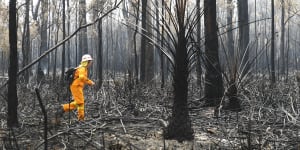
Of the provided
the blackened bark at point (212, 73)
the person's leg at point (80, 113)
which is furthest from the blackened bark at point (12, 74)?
the blackened bark at point (212, 73)

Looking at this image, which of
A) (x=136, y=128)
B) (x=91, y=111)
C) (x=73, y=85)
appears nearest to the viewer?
(x=136, y=128)

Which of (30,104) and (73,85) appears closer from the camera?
(73,85)

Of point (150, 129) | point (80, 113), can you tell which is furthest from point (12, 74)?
point (150, 129)

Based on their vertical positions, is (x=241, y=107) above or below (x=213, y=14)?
below

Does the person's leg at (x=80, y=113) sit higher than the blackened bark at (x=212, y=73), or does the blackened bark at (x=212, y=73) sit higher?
the blackened bark at (x=212, y=73)

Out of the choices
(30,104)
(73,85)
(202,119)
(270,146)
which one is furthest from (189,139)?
(30,104)

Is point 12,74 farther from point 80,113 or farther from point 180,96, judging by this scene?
point 180,96

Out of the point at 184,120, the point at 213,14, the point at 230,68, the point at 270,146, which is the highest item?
the point at 213,14

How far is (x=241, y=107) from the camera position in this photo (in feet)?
19.1

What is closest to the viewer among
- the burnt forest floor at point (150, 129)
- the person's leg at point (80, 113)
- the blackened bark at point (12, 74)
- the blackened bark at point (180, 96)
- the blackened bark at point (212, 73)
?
the burnt forest floor at point (150, 129)

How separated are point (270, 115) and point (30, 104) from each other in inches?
168

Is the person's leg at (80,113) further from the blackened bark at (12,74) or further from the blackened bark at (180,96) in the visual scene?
the blackened bark at (180,96)

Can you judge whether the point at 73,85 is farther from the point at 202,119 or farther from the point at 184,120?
the point at 184,120

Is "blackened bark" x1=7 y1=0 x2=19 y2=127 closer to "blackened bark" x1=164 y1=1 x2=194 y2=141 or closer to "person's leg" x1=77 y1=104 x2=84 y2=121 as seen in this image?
"person's leg" x1=77 y1=104 x2=84 y2=121
